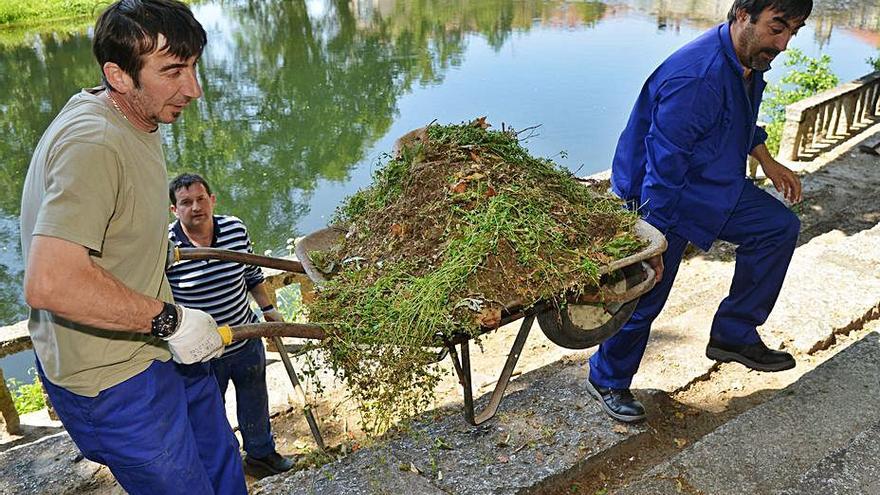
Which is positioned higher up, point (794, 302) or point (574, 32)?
point (794, 302)

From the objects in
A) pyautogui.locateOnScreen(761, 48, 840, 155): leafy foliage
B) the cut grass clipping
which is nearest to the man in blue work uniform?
the cut grass clipping

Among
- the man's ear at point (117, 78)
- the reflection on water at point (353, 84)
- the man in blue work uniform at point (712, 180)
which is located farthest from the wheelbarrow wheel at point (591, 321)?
the reflection on water at point (353, 84)

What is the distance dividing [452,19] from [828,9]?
12771 mm

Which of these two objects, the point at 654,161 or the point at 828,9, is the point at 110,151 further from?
the point at 828,9

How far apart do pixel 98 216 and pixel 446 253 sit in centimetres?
105

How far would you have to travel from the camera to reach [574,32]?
22.4 metres

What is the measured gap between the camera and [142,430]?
224 cm

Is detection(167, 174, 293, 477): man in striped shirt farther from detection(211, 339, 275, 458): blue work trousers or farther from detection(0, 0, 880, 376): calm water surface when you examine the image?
detection(0, 0, 880, 376): calm water surface

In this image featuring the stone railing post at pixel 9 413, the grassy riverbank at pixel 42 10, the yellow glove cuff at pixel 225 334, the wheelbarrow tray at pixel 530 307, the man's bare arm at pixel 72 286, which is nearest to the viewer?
the man's bare arm at pixel 72 286

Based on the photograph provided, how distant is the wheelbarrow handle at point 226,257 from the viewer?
2.83m

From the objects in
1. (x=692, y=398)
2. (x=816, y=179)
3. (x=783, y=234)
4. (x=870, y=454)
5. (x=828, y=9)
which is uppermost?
(x=783, y=234)

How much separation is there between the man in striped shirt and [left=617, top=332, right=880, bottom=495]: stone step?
1950mm

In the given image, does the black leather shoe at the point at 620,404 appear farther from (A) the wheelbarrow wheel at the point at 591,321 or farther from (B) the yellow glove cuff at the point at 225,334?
(B) the yellow glove cuff at the point at 225,334

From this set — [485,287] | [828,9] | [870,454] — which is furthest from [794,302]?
[828,9]
